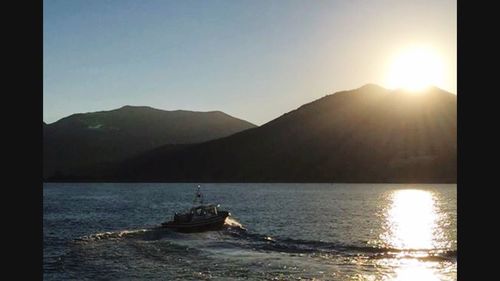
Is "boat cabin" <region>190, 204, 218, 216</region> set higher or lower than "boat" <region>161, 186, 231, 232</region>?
higher

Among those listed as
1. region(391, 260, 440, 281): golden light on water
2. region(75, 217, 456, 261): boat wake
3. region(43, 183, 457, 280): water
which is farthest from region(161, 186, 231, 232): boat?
region(391, 260, 440, 281): golden light on water

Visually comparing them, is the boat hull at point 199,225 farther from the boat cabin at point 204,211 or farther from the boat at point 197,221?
the boat cabin at point 204,211

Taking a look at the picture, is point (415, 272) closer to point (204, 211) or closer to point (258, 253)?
point (258, 253)

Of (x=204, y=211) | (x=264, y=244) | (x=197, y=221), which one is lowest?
(x=264, y=244)

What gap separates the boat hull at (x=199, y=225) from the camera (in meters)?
Answer: 64.3

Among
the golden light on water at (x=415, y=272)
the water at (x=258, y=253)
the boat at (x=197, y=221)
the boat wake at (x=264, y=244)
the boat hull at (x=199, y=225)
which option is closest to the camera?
the golden light on water at (x=415, y=272)

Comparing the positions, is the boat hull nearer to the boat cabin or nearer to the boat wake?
the boat wake

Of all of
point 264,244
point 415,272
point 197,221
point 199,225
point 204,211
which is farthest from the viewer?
point 204,211

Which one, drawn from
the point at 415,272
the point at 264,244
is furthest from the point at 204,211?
the point at 415,272

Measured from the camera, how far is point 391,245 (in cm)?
5559

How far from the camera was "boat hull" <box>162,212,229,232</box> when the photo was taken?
6431cm

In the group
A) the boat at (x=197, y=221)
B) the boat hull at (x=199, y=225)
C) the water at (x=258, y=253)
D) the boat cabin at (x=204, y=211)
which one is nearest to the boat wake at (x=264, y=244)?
the water at (x=258, y=253)

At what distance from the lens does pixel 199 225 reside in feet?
213
